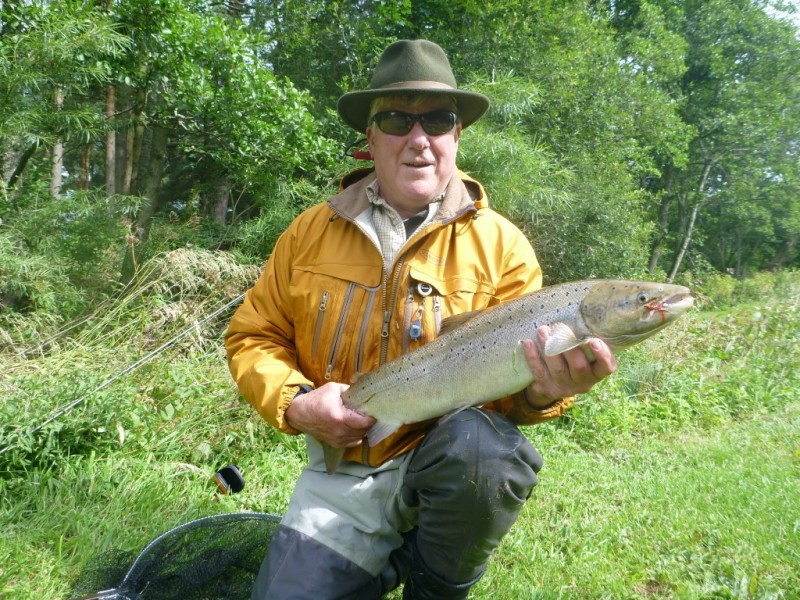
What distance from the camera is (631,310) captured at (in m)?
2.25

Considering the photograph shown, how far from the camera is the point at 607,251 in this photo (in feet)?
42.0

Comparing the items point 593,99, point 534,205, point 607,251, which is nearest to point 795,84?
point 593,99

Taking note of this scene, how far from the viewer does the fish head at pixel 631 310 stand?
7.30 ft

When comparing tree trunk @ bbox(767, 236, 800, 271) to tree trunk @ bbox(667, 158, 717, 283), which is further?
tree trunk @ bbox(767, 236, 800, 271)

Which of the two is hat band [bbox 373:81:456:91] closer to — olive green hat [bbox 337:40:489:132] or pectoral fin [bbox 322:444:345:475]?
olive green hat [bbox 337:40:489:132]

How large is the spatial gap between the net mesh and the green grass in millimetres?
306

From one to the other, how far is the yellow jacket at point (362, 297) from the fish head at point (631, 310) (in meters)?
0.39

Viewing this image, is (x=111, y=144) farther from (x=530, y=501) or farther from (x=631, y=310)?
(x=631, y=310)

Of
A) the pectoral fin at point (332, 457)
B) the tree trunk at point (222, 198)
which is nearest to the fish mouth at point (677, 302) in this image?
the pectoral fin at point (332, 457)

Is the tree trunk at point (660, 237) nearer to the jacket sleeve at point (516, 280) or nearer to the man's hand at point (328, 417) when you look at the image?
the jacket sleeve at point (516, 280)

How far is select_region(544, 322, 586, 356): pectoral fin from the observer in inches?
86.9

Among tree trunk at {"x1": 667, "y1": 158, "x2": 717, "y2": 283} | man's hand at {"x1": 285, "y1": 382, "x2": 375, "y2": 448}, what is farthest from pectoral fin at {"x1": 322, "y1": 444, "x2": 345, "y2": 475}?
tree trunk at {"x1": 667, "y1": 158, "x2": 717, "y2": 283}

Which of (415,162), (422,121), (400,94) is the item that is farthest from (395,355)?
(400,94)

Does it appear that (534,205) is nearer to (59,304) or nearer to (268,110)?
(268,110)
